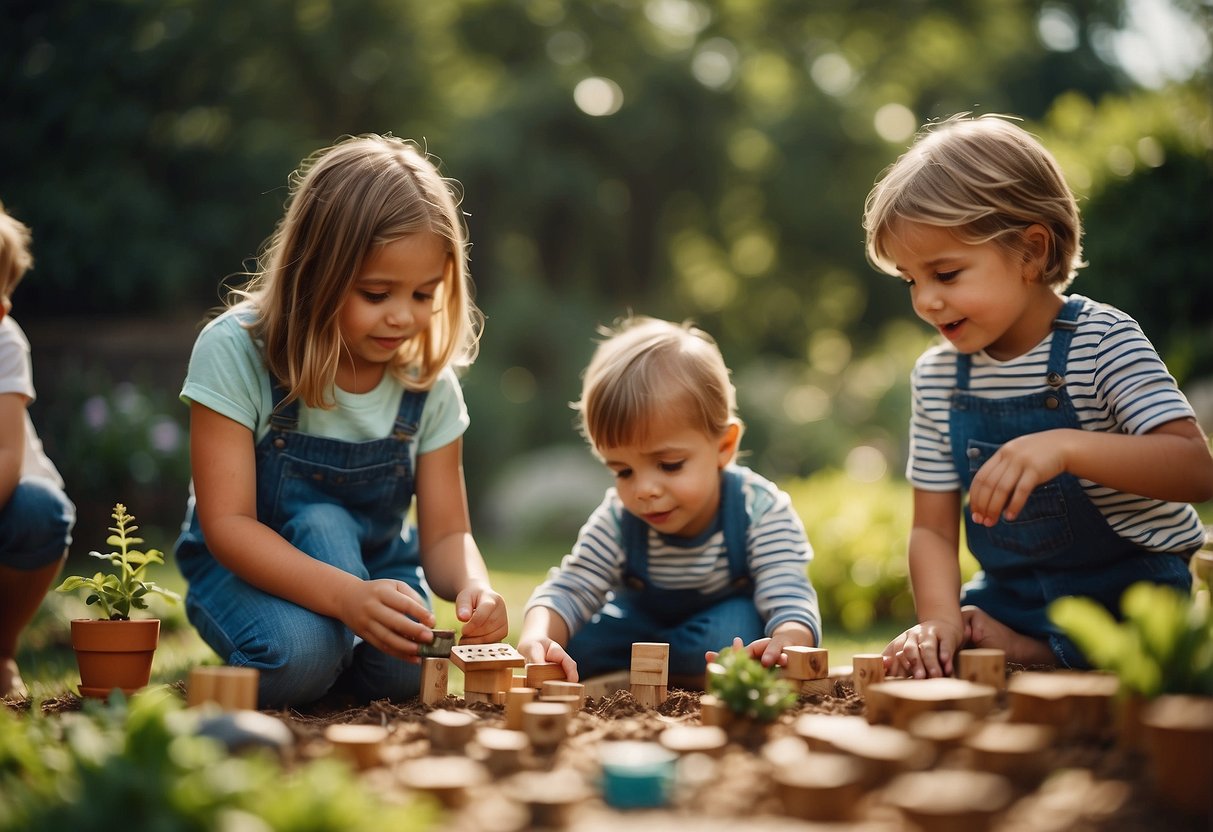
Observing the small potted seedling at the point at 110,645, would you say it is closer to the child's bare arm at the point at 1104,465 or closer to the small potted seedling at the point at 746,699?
the small potted seedling at the point at 746,699

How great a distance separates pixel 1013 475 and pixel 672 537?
1.07 meters

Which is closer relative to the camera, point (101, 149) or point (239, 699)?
point (239, 699)

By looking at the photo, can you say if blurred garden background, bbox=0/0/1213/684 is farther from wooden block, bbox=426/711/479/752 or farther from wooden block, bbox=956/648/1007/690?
wooden block, bbox=426/711/479/752

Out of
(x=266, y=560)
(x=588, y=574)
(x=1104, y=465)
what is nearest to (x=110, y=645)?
(x=266, y=560)

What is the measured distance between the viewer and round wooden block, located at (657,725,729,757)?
167 cm

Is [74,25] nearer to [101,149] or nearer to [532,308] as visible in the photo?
[101,149]

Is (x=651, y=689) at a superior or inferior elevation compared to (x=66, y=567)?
inferior

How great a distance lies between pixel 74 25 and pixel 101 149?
32.5 inches

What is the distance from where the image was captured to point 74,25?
7.41 m

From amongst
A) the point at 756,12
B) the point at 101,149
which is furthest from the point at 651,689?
the point at 756,12

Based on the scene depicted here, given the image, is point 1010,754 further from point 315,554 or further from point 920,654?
point 315,554

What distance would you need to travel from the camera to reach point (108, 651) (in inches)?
90.7

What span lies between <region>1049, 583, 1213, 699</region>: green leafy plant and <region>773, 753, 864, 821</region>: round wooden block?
0.37 metres

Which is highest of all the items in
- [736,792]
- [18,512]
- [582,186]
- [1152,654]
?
[582,186]
